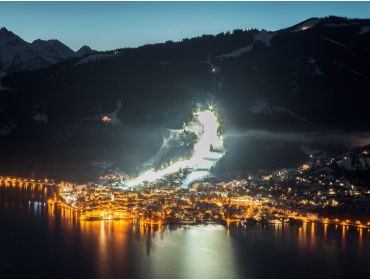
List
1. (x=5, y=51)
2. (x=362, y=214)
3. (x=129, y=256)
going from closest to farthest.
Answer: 1. (x=129, y=256)
2. (x=362, y=214)
3. (x=5, y=51)

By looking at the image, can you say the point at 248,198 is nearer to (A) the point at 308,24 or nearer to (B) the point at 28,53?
(A) the point at 308,24

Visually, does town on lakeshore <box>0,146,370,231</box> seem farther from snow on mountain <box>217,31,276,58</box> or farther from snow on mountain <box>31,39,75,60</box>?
snow on mountain <box>31,39,75,60</box>

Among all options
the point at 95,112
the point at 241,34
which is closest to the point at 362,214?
the point at 95,112

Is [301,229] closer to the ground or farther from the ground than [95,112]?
closer to the ground

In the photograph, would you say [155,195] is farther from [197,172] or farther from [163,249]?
[163,249]

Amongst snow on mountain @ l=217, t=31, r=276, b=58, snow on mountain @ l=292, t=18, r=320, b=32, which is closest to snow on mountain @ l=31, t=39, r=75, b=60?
snow on mountain @ l=217, t=31, r=276, b=58

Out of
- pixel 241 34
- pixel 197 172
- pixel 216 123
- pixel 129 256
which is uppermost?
pixel 241 34
